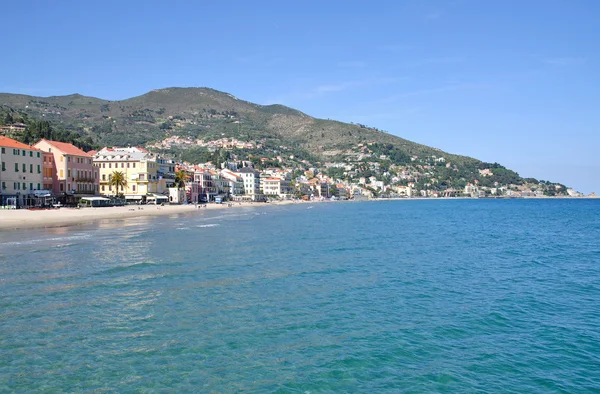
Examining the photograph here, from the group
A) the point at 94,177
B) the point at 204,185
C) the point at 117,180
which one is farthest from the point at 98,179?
the point at 204,185

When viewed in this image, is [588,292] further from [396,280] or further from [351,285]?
[351,285]

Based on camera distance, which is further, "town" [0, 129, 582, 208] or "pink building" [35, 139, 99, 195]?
"pink building" [35, 139, 99, 195]

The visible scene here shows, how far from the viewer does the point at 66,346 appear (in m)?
11.5

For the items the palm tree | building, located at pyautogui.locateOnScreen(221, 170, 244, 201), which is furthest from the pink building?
building, located at pyautogui.locateOnScreen(221, 170, 244, 201)

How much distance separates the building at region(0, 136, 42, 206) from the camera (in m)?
58.1

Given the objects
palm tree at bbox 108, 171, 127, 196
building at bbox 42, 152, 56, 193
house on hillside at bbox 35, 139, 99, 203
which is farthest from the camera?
palm tree at bbox 108, 171, 127, 196

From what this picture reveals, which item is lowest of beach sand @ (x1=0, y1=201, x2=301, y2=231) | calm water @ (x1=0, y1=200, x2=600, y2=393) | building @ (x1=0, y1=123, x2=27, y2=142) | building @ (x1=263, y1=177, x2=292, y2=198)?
calm water @ (x1=0, y1=200, x2=600, y2=393)

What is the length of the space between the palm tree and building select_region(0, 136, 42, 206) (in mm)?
16593

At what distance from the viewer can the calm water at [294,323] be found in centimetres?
1002

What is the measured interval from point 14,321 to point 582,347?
50.0 ft

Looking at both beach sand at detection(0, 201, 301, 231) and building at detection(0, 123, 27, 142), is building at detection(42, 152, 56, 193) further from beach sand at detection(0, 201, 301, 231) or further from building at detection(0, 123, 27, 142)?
building at detection(0, 123, 27, 142)

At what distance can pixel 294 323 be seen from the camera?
1365 cm

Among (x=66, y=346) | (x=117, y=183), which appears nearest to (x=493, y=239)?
(x=66, y=346)

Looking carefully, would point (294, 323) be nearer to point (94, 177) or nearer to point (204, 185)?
point (94, 177)
